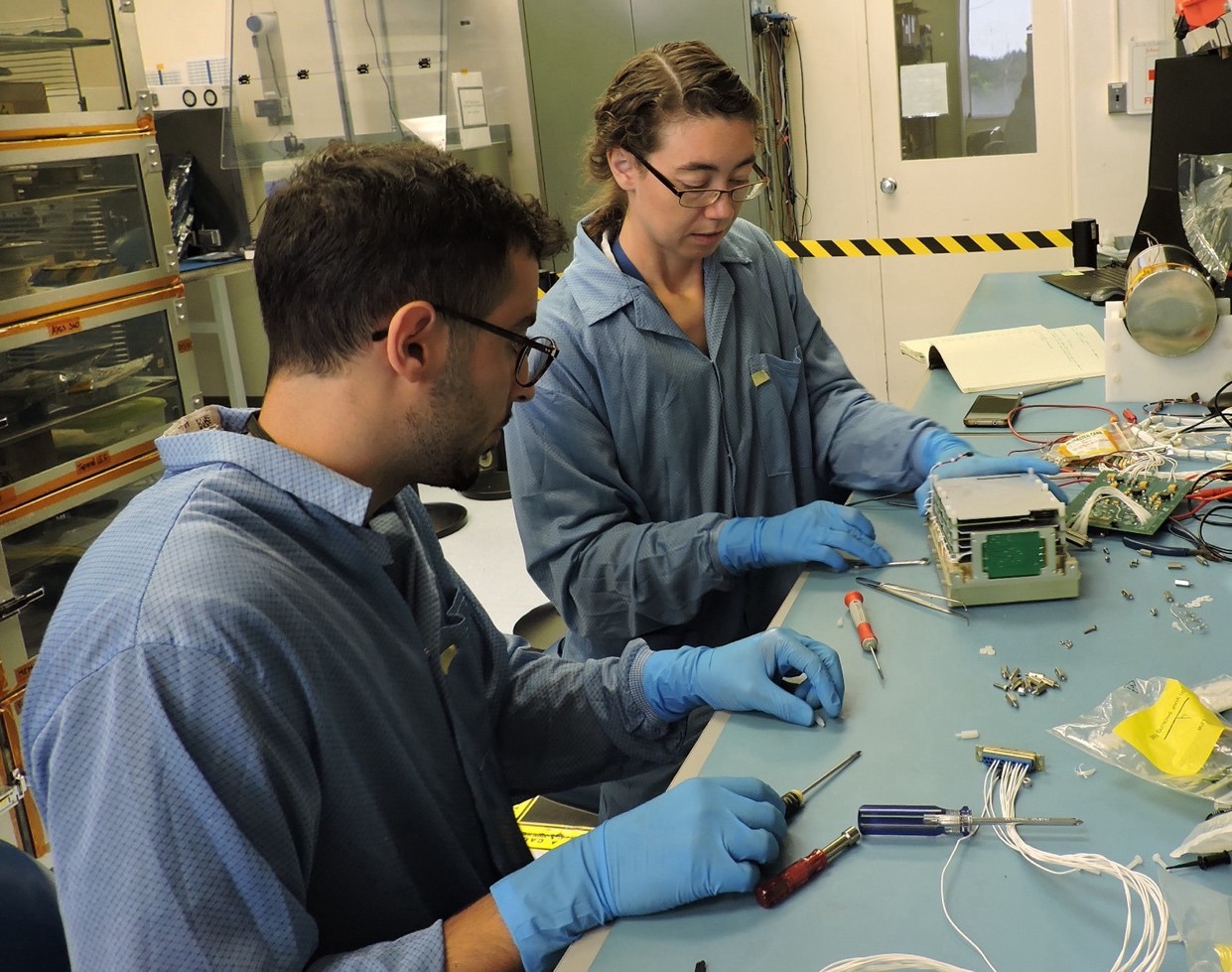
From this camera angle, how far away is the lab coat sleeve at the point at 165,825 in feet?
2.62

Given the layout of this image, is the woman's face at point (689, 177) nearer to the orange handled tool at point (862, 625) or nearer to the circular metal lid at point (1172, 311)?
the orange handled tool at point (862, 625)

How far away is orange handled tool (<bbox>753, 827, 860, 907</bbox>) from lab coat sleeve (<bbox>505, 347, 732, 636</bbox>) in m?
0.68

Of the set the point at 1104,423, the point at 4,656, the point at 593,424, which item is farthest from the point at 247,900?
the point at 4,656

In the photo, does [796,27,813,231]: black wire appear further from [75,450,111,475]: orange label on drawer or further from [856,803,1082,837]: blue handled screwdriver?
[856,803,1082,837]: blue handled screwdriver

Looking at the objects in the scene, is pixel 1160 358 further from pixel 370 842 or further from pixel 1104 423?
pixel 370 842

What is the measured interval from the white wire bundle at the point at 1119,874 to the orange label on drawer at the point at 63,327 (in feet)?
8.85

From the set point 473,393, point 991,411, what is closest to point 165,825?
point 473,393

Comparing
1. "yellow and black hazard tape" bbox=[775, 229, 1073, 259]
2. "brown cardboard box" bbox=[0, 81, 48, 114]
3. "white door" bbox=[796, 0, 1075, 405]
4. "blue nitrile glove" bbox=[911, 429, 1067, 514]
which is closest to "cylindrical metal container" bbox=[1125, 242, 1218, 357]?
"blue nitrile glove" bbox=[911, 429, 1067, 514]

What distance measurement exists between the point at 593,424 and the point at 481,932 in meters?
0.89

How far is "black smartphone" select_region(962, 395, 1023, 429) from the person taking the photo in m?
2.08

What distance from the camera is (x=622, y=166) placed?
5.82 feet

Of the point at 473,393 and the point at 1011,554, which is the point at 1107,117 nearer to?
the point at 1011,554

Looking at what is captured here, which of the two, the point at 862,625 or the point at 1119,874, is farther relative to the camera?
the point at 862,625

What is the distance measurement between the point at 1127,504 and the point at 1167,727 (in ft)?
2.11
